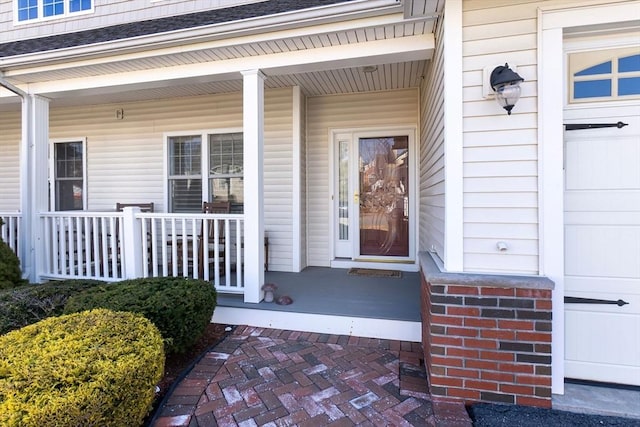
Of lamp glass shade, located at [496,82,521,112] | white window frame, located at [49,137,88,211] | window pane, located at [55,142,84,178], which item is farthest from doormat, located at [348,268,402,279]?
window pane, located at [55,142,84,178]

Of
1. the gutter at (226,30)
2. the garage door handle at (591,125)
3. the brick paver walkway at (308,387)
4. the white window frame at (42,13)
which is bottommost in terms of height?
the brick paver walkway at (308,387)

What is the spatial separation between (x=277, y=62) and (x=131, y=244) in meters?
2.47

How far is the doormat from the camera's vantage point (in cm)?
430

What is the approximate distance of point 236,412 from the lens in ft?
6.43

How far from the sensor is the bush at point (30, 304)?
2.63m

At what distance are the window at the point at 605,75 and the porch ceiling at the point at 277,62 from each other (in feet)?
3.41

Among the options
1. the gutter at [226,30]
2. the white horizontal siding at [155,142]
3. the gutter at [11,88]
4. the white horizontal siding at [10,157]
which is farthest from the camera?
the white horizontal siding at [10,157]

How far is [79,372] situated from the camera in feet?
4.90

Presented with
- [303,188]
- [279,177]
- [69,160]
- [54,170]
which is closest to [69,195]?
[54,170]

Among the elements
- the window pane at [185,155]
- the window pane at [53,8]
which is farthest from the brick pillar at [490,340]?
the window pane at [53,8]

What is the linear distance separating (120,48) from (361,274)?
11.9ft

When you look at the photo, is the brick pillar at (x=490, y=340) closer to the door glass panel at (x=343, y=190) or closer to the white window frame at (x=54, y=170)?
the door glass panel at (x=343, y=190)

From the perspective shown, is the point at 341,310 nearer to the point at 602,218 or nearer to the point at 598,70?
the point at 602,218

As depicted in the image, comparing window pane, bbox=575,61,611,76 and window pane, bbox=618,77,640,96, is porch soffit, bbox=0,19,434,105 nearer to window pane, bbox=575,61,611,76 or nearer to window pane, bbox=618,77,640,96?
window pane, bbox=575,61,611,76
